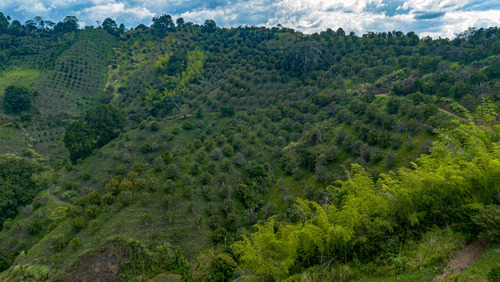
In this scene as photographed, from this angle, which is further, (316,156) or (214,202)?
(316,156)

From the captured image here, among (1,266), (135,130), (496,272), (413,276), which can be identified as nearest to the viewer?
(496,272)

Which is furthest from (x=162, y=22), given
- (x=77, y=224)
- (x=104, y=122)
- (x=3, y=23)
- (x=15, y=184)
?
(x=77, y=224)

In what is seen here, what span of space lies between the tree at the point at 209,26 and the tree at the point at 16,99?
277 feet

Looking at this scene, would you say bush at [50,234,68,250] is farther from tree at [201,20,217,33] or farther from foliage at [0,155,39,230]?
tree at [201,20,217,33]

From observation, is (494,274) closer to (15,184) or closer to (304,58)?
(15,184)

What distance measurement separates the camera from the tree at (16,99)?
65438 millimetres

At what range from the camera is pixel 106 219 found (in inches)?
967

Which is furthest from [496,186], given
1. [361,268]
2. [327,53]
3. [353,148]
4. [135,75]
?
[135,75]

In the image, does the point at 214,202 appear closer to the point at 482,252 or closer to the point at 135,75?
the point at 482,252

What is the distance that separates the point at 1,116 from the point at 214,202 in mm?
73490

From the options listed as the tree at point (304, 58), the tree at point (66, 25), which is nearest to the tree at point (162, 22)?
the tree at point (66, 25)

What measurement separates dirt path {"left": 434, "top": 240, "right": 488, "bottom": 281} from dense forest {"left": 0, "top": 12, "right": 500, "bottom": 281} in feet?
1.08

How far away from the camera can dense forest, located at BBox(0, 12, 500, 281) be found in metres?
16.1

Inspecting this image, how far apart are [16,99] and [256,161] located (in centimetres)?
7711
